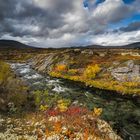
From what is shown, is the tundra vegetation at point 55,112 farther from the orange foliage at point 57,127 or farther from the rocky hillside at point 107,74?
the rocky hillside at point 107,74

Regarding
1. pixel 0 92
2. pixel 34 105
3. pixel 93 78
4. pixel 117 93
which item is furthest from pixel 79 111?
pixel 93 78

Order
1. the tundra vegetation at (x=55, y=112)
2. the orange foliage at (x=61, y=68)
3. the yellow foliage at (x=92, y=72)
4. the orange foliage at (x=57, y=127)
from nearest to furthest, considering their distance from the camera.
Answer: the tundra vegetation at (x=55, y=112) → the orange foliage at (x=57, y=127) → the yellow foliage at (x=92, y=72) → the orange foliage at (x=61, y=68)

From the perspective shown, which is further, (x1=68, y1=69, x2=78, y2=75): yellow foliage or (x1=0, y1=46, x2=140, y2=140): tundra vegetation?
(x1=68, y1=69, x2=78, y2=75): yellow foliage

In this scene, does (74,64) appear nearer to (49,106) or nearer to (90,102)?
(90,102)

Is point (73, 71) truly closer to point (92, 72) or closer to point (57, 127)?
point (92, 72)

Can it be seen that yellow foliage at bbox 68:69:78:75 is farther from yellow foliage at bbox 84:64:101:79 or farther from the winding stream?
the winding stream

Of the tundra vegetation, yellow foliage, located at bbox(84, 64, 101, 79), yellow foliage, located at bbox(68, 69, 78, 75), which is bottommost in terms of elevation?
yellow foliage, located at bbox(68, 69, 78, 75)

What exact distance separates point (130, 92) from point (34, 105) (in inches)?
944

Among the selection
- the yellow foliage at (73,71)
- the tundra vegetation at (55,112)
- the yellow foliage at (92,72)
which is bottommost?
the yellow foliage at (73,71)

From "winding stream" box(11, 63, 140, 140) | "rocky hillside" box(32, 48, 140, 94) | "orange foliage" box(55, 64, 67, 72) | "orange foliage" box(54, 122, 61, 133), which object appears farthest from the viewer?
"orange foliage" box(55, 64, 67, 72)

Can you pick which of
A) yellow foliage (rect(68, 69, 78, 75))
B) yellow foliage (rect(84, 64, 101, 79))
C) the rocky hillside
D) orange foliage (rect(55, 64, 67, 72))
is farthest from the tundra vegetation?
orange foliage (rect(55, 64, 67, 72))

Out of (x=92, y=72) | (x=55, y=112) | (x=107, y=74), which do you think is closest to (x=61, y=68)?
(x=92, y=72)

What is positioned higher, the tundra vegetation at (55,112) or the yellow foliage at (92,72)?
the tundra vegetation at (55,112)

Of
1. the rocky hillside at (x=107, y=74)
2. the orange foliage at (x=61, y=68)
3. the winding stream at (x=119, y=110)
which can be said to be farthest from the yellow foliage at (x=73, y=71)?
the winding stream at (x=119, y=110)
